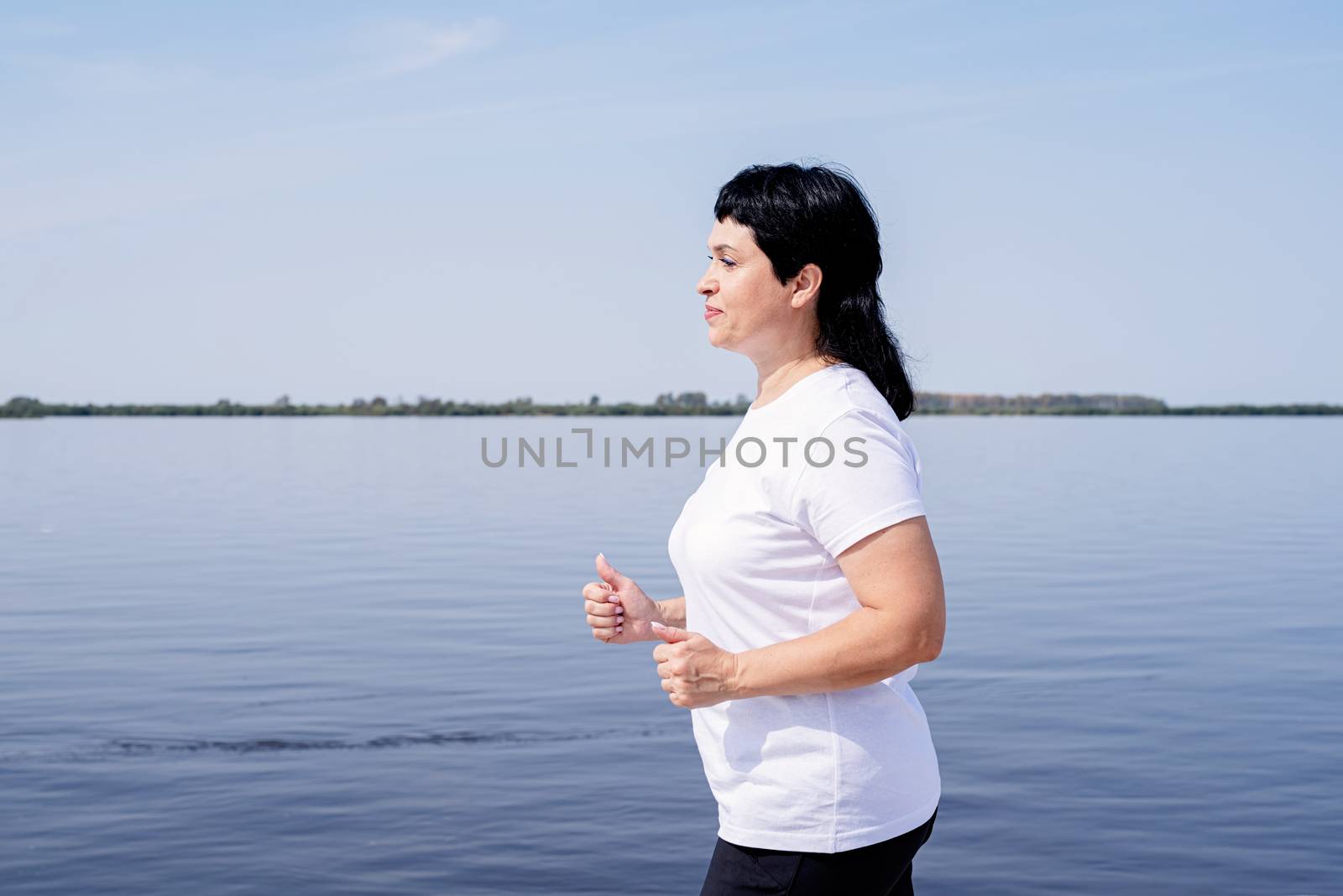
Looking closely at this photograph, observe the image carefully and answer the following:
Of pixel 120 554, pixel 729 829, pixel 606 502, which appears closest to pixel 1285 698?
pixel 729 829

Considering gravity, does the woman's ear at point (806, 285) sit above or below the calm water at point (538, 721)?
above

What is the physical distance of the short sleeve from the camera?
92.1 inches

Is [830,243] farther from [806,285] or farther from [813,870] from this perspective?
[813,870]

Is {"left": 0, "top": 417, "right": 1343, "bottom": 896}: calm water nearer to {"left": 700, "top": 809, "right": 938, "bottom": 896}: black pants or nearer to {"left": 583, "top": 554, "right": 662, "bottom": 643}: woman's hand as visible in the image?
{"left": 583, "top": 554, "right": 662, "bottom": 643}: woman's hand

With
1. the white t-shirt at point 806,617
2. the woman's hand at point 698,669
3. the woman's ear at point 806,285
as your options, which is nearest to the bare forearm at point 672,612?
the white t-shirt at point 806,617

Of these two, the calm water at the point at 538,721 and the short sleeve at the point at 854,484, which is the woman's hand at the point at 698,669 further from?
the calm water at the point at 538,721

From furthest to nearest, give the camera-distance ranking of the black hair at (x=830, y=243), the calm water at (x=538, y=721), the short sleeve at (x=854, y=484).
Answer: the calm water at (x=538, y=721) → the black hair at (x=830, y=243) → the short sleeve at (x=854, y=484)

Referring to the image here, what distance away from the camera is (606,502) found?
3572cm

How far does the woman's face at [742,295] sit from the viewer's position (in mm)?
2631

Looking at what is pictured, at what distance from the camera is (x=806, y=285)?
104 inches

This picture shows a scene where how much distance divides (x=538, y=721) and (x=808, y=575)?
825 cm

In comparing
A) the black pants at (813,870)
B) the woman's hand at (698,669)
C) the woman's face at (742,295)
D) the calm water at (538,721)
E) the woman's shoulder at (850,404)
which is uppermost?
the woman's face at (742,295)

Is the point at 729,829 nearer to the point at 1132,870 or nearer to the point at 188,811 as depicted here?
the point at 1132,870

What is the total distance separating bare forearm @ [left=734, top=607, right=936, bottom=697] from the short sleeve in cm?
14
